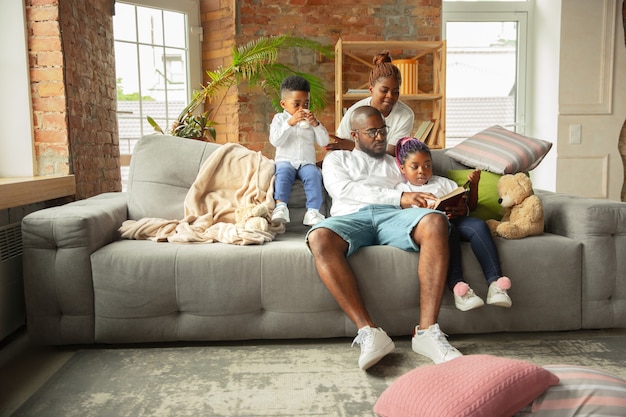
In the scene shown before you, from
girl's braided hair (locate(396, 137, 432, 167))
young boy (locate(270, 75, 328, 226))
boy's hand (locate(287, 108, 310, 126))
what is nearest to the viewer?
girl's braided hair (locate(396, 137, 432, 167))

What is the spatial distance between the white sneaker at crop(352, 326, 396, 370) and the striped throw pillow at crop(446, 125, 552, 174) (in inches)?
43.7

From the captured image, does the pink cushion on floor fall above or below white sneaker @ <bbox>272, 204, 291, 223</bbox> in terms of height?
below

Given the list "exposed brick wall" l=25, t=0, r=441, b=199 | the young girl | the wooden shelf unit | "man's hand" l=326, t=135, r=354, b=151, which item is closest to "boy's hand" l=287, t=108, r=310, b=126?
"man's hand" l=326, t=135, r=354, b=151

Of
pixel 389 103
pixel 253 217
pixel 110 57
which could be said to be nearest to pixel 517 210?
pixel 389 103

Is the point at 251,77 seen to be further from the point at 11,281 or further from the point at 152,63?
the point at 11,281

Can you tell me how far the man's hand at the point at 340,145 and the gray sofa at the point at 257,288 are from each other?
757 millimetres

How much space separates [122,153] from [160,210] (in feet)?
6.20

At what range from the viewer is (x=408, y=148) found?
2463 millimetres

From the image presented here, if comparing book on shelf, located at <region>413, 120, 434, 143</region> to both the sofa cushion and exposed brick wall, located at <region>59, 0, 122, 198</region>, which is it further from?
exposed brick wall, located at <region>59, 0, 122, 198</region>

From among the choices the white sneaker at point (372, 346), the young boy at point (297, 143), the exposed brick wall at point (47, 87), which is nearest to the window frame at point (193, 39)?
the exposed brick wall at point (47, 87)

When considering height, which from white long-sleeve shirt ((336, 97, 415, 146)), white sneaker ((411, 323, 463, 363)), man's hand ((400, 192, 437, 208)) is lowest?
white sneaker ((411, 323, 463, 363))

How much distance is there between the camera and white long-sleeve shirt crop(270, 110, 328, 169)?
2881mm

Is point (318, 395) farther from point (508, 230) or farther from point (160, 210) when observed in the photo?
point (160, 210)

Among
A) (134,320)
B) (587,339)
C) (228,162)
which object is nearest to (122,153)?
(228,162)
